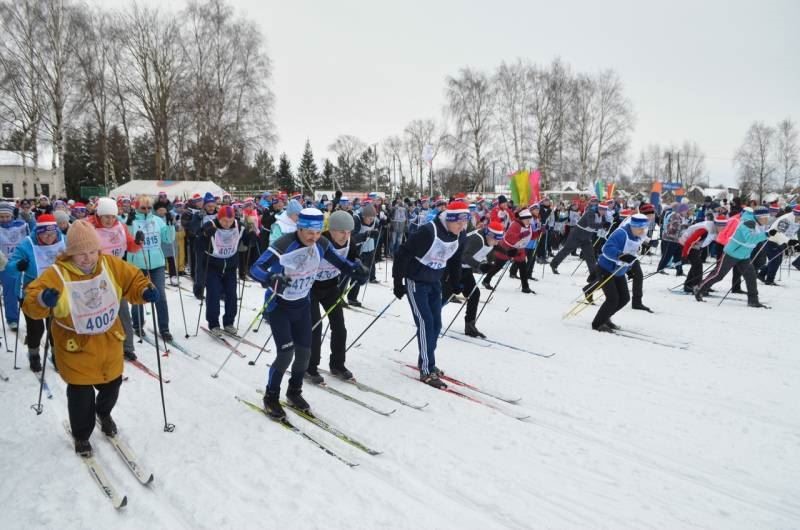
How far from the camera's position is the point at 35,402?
449cm

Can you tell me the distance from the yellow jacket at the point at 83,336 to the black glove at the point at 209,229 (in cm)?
323

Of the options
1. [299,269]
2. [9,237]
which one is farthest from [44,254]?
[299,269]

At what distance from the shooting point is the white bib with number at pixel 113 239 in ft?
18.3

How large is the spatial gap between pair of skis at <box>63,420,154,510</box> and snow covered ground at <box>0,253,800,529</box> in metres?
0.05

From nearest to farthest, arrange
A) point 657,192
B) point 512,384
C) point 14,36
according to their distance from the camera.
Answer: point 512,384, point 657,192, point 14,36

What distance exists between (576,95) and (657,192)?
18.7 m

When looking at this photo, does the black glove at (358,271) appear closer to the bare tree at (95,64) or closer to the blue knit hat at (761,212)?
the blue knit hat at (761,212)

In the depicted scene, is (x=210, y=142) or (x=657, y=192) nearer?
(x=657, y=192)

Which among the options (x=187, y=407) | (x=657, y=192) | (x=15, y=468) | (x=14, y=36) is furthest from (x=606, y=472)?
(x=14, y=36)

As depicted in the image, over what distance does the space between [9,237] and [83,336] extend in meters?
4.59

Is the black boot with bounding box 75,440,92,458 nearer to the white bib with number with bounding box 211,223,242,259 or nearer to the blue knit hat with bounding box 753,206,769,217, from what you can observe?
the white bib with number with bounding box 211,223,242,259

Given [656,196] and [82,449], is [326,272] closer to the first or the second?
[82,449]

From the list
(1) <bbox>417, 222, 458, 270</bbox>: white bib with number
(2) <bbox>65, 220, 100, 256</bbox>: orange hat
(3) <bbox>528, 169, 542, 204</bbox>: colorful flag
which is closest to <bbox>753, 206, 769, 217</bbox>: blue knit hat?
(3) <bbox>528, 169, 542, 204</bbox>: colorful flag

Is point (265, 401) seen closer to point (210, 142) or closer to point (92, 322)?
point (92, 322)
